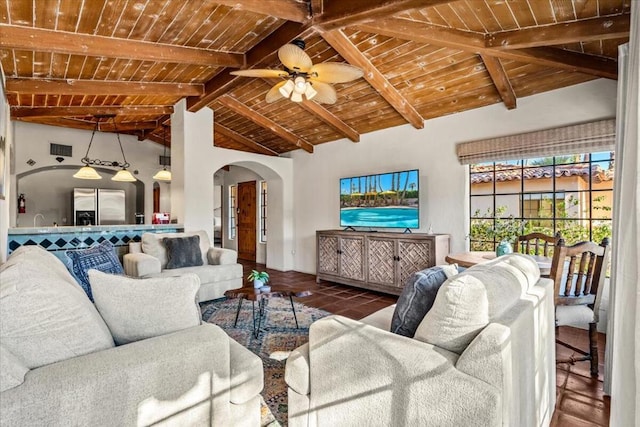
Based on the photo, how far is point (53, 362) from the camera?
1110 mm

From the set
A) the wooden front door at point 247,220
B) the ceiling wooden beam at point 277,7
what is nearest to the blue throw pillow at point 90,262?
the ceiling wooden beam at point 277,7

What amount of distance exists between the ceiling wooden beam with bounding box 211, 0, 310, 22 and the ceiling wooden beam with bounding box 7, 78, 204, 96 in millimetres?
2317

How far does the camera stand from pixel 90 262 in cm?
271

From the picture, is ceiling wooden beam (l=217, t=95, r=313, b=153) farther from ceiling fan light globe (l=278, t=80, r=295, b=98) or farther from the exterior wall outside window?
the exterior wall outside window

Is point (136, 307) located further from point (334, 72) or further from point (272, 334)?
point (334, 72)

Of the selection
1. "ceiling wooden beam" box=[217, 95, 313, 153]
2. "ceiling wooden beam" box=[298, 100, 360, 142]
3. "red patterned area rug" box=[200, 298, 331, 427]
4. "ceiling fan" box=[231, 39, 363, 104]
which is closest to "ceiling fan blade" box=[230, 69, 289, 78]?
"ceiling fan" box=[231, 39, 363, 104]

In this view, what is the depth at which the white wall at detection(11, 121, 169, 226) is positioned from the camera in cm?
566

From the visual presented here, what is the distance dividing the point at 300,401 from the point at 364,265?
3291 millimetres

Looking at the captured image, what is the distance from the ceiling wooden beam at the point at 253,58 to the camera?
3.15m

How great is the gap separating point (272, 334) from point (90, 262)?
1.72 meters

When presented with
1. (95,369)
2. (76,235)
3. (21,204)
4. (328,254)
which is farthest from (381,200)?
(21,204)

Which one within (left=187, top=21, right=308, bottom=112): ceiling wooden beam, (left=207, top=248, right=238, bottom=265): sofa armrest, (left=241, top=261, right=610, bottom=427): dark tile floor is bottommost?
(left=241, top=261, right=610, bottom=427): dark tile floor

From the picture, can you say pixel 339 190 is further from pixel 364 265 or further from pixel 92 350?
pixel 92 350

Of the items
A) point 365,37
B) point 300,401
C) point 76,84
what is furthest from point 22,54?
point 300,401
